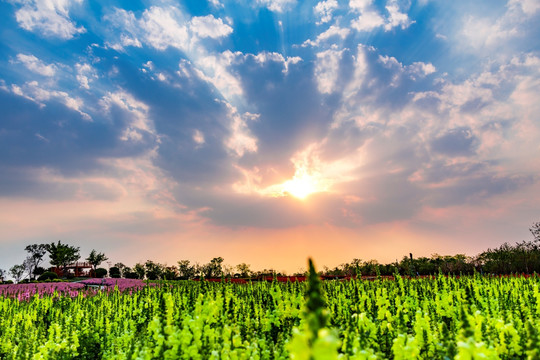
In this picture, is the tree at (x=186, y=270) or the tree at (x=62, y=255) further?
A: the tree at (x=62, y=255)

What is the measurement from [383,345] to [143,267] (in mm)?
45436

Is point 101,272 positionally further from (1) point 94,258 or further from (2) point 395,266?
(2) point 395,266

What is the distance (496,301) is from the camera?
9.92m

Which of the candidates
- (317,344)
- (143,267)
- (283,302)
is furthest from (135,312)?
(143,267)

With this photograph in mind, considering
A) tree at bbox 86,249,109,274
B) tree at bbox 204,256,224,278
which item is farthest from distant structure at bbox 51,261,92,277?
tree at bbox 204,256,224,278

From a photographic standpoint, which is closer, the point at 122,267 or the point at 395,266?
the point at 395,266

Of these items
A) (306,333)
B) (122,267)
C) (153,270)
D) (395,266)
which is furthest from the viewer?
(122,267)

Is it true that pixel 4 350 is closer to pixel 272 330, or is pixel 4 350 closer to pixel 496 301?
pixel 272 330

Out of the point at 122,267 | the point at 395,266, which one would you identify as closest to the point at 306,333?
the point at 395,266

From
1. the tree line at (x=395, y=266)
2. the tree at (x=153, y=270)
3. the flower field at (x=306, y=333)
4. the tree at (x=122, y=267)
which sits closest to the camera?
the flower field at (x=306, y=333)

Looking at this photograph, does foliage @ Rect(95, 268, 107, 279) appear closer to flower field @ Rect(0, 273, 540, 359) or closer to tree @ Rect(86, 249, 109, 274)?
tree @ Rect(86, 249, 109, 274)

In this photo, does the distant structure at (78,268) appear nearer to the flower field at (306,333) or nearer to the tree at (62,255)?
the tree at (62,255)

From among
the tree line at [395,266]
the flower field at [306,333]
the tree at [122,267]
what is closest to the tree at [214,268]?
the tree line at [395,266]

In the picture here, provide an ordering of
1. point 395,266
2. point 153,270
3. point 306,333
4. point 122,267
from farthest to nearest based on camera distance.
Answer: point 122,267 → point 153,270 → point 395,266 → point 306,333
